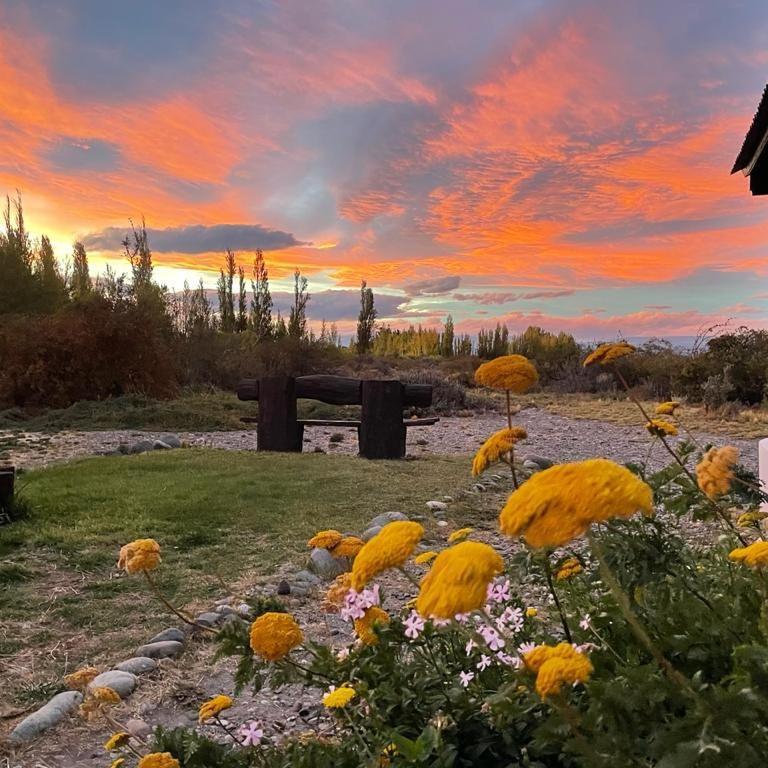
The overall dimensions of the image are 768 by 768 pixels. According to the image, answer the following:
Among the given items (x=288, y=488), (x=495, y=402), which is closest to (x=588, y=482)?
(x=288, y=488)

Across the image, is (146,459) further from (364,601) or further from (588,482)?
(588,482)

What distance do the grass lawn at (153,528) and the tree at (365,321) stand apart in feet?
87.6

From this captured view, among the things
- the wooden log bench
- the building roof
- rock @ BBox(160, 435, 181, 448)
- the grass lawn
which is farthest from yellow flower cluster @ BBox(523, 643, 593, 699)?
rock @ BBox(160, 435, 181, 448)

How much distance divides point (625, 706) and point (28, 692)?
2.77 m

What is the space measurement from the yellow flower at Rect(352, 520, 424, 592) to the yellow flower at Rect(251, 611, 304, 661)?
0.81 ft

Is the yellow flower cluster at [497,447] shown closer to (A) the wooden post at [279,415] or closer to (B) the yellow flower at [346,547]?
(B) the yellow flower at [346,547]

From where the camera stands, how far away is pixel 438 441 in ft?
38.7

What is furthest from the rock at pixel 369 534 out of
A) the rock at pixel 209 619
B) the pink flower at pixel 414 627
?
the pink flower at pixel 414 627

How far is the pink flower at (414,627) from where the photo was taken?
5.25ft

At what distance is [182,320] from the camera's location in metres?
27.4

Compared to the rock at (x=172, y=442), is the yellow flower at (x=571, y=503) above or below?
above

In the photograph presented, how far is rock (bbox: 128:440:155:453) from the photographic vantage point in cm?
994

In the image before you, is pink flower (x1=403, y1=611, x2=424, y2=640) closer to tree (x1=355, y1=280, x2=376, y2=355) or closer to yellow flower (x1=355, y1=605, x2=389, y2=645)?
yellow flower (x1=355, y1=605, x2=389, y2=645)

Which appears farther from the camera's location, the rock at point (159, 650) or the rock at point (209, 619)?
the rock at point (209, 619)
